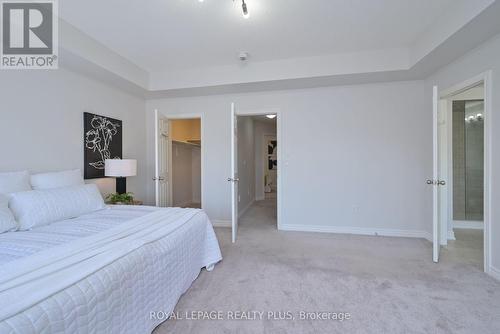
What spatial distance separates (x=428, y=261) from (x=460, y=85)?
206 centimetres

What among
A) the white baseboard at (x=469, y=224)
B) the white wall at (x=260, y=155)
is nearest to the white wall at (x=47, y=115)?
the white wall at (x=260, y=155)

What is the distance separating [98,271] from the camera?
1.18 metres

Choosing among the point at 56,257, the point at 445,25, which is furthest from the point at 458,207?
the point at 56,257

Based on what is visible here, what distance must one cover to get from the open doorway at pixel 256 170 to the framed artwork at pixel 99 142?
2.01 meters

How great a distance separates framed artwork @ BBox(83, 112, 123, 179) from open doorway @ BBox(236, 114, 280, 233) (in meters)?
2.01

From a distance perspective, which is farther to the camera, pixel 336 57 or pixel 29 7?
pixel 336 57

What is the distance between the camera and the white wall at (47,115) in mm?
2326

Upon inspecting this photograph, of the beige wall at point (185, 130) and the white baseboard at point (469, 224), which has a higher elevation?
the beige wall at point (185, 130)

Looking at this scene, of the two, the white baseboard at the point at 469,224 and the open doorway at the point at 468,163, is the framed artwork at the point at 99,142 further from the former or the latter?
the white baseboard at the point at 469,224

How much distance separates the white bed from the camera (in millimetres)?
945

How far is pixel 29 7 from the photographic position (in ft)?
7.09

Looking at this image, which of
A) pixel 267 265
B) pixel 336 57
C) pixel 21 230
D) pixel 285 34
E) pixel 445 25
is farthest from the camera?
pixel 336 57

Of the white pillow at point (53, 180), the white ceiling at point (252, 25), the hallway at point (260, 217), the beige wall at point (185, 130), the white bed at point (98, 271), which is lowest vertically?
the hallway at point (260, 217)

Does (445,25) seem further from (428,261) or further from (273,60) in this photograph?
(428,261)
